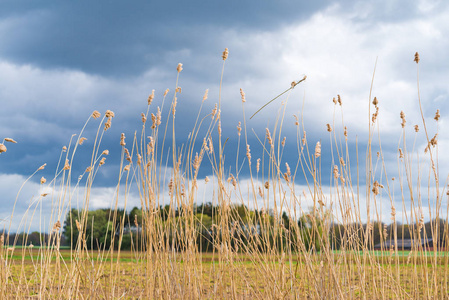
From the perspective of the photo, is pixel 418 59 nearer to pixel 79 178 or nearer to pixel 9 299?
pixel 79 178

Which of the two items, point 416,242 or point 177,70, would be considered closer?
point 177,70

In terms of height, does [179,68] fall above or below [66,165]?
above

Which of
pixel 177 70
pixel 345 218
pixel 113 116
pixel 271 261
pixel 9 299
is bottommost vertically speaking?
pixel 9 299

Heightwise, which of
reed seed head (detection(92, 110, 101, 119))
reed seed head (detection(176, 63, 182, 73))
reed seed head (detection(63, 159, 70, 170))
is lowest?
reed seed head (detection(63, 159, 70, 170))

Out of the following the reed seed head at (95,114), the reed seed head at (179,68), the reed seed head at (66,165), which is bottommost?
the reed seed head at (66,165)

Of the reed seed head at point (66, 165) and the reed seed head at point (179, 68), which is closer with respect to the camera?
the reed seed head at point (179, 68)

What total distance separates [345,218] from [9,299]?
2.18 metres

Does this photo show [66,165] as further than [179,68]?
Yes

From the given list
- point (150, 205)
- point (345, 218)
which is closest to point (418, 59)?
point (345, 218)

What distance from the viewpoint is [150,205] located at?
6.86 feet

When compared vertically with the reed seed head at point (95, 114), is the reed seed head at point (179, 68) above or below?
above

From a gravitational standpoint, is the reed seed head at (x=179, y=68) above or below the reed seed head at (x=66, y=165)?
above

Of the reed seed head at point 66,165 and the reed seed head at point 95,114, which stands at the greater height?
the reed seed head at point 95,114

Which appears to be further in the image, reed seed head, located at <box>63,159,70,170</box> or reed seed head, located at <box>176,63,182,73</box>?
reed seed head, located at <box>63,159,70,170</box>
